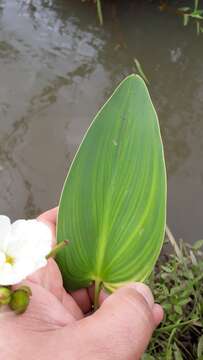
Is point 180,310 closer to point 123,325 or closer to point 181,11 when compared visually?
point 123,325

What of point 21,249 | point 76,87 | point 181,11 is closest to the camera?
point 21,249

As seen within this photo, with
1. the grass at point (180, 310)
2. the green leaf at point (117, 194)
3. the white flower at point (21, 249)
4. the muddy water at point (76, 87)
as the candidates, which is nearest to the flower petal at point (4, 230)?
the white flower at point (21, 249)

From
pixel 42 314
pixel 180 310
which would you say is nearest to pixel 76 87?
pixel 180 310

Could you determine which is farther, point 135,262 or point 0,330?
point 135,262

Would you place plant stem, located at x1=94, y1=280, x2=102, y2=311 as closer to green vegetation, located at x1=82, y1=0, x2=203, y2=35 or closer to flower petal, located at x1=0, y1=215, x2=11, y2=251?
flower petal, located at x1=0, y1=215, x2=11, y2=251

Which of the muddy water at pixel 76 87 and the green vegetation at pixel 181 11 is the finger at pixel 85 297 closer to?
the muddy water at pixel 76 87

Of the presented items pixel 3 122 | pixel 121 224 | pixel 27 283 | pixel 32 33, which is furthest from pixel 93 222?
pixel 32 33

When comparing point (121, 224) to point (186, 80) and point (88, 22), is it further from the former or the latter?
point (88, 22)
